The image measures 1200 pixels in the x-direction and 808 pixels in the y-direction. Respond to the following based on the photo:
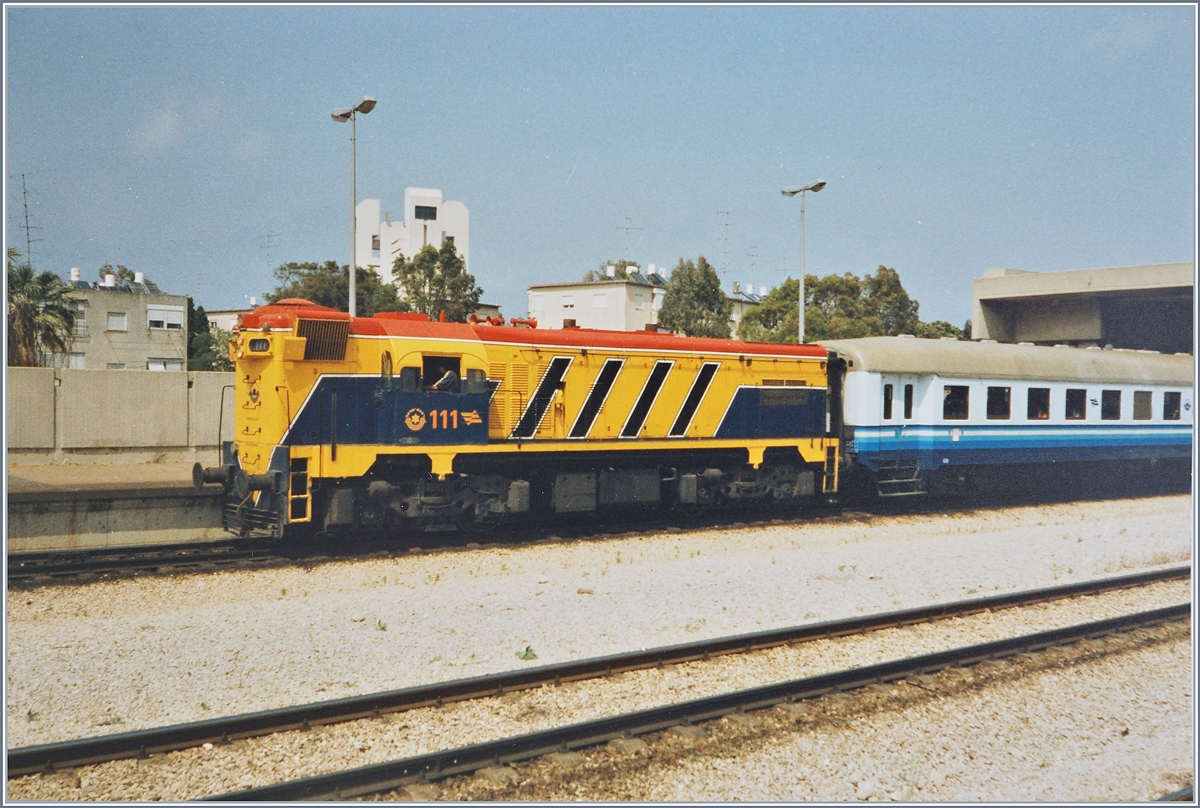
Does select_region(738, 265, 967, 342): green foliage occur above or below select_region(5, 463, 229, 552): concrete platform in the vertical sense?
above

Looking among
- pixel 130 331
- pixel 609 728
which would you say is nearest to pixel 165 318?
pixel 130 331

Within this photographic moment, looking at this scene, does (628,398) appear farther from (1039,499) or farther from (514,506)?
(1039,499)

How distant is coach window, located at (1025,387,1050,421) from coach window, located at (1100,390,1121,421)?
2.28 m

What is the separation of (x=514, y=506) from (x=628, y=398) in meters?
2.94

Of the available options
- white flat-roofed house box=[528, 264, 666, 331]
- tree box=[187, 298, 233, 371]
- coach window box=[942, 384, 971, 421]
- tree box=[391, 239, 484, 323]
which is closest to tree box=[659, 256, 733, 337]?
white flat-roofed house box=[528, 264, 666, 331]

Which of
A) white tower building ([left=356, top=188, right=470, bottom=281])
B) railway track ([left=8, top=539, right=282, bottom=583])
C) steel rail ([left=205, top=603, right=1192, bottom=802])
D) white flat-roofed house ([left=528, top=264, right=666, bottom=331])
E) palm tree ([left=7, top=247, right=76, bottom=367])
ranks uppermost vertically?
white tower building ([left=356, top=188, right=470, bottom=281])

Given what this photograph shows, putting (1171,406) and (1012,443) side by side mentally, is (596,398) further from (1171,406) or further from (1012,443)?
(1171,406)

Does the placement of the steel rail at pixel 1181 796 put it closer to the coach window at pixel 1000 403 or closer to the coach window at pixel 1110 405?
the coach window at pixel 1000 403

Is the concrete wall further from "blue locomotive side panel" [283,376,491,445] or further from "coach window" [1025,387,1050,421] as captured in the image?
"coach window" [1025,387,1050,421]

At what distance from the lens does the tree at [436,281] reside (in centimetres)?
3553

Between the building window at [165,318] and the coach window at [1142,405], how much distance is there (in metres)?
40.1

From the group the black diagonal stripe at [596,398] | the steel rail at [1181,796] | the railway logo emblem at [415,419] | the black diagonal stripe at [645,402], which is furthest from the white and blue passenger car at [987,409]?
the steel rail at [1181,796]

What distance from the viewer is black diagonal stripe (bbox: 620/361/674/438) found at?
1594 cm

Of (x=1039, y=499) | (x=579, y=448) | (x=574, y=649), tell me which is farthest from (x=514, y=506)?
(x=1039, y=499)
